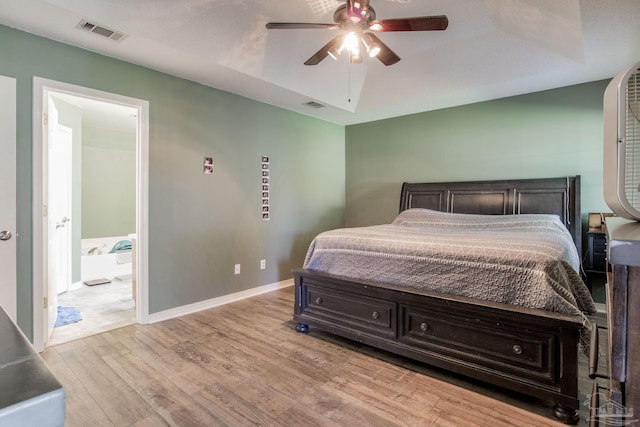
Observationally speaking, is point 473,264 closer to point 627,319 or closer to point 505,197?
point 627,319

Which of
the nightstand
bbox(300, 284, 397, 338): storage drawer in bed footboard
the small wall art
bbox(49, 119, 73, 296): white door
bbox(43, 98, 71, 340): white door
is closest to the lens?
bbox(300, 284, 397, 338): storage drawer in bed footboard

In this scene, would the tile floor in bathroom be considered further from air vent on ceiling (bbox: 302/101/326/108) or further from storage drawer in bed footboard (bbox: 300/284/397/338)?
air vent on ceiling (bbox: 302/101/326/108)

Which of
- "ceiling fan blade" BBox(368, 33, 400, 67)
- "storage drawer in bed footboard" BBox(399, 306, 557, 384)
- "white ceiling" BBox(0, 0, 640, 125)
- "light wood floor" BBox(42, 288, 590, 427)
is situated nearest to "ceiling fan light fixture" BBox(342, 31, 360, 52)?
"ceiling fan blade" BBox(368, 33, 400, 67)

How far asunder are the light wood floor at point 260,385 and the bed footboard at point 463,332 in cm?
14

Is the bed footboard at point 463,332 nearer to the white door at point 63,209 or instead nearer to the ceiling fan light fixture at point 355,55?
the ceiling fan light fixture at point 355,55

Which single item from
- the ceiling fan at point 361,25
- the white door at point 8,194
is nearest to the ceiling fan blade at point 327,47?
the ceiling fan at point 361,25

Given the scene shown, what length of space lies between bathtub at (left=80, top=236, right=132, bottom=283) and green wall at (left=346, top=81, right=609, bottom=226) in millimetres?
3876

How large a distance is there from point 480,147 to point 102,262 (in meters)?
5.91

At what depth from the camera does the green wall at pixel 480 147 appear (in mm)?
3676

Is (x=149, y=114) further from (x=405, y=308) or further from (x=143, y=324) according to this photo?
(x=405, y=308)

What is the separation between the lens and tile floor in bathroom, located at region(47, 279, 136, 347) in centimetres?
309

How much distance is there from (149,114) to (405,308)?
9.80 ft

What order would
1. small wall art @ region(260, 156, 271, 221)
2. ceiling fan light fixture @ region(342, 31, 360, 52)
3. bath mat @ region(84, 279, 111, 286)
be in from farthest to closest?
bath mat @ region(84, 279, 111, 286)
small wall art @ region(260, 156, 271, 221)
ceiling fan light fixture @ region(342, 31, 360, 52)

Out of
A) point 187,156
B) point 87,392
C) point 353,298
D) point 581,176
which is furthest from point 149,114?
point 581,176
